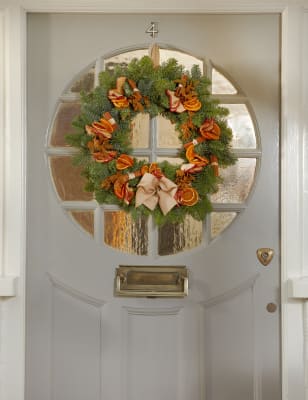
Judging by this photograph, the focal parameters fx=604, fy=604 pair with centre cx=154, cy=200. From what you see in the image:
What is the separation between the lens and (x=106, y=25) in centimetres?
233

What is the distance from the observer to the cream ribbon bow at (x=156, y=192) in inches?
88.5

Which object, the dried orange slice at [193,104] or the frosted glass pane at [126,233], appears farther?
the frosted glass pane at [126,233]

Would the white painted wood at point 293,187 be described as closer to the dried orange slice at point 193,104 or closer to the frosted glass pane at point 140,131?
the dried orange slice at point 193,104

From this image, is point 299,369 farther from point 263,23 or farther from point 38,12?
point 38,12

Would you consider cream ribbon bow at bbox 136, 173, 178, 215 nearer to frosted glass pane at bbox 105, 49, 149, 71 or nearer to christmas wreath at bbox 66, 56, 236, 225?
christmas wreath at bbox 66, 56, 236, 225

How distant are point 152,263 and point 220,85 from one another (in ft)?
2.41

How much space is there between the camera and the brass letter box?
2.30 metres

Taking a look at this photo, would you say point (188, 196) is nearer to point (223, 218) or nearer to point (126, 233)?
point (223, 218)

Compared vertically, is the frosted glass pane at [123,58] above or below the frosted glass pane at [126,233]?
above

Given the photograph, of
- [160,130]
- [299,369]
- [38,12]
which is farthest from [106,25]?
[299,369]

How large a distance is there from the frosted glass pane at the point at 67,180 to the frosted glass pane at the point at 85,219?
6 cm

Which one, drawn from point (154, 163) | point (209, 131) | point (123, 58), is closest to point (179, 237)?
point (154, 163)

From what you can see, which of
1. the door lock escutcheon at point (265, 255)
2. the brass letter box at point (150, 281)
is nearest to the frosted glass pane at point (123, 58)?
the brass letter box at point (150, 281)

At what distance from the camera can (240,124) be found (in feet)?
7.63
